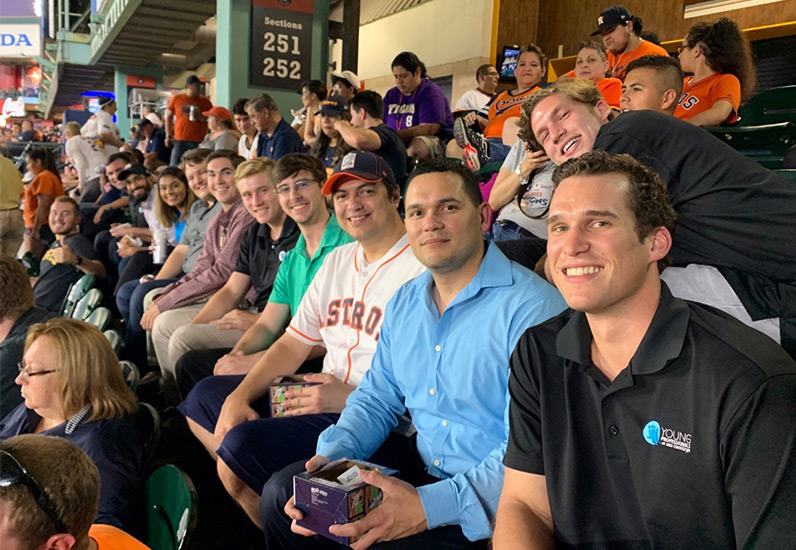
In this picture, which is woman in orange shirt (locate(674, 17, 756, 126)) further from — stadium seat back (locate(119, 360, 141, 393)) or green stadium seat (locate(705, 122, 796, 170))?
stadium seat back (locate(119, 360, 141, 393))

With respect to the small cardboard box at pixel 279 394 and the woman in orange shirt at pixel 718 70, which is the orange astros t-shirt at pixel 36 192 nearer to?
the small cardboard box at pixel 279 394

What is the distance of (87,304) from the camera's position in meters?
4.47

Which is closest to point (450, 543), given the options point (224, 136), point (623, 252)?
point (623, 252)

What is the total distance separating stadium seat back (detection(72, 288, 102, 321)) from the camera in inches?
172

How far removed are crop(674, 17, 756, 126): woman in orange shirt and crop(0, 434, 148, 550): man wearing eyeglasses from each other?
3414 millimetres

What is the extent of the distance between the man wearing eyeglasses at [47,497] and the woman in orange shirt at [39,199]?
22.5 feet

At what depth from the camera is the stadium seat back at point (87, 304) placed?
14.4 feet

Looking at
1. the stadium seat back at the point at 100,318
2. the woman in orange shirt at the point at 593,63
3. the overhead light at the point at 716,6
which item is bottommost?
the stadium seat back at the point at 100,318

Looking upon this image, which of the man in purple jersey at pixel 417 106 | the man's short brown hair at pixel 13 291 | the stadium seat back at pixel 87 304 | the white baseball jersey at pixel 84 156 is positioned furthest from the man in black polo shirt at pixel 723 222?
the white baseball jersey at pixel 84 156

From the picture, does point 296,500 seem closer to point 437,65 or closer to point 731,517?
point 731,517

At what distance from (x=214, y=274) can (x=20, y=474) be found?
9.49ft

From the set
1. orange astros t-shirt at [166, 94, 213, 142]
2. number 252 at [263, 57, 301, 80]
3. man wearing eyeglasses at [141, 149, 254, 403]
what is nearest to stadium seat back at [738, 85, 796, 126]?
man wearing eyeglasses at [141, 149, 254, 403]

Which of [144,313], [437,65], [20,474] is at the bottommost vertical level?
[144,313]

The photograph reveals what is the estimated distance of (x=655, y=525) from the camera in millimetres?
1242
